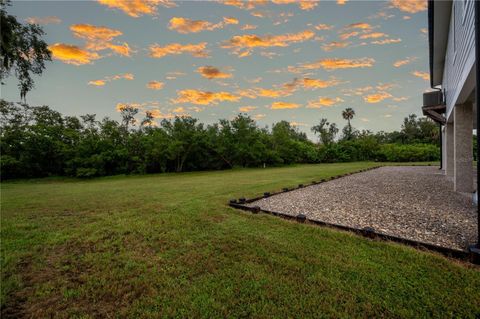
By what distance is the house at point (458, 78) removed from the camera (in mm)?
4480

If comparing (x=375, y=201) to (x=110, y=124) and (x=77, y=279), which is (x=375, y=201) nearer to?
(x=77, y=279)

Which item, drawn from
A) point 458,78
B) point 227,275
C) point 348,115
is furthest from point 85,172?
point 348,115

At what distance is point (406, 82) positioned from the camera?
15.7 meters

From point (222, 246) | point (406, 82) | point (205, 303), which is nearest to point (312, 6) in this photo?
point (406, 82)

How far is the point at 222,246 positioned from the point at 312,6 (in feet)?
39.3

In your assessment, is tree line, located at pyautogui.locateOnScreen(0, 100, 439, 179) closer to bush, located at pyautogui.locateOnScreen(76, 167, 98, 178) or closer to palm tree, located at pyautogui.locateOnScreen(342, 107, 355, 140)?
bush, located at pyautogui.locateOnScreen(76, 167, 98, 178)

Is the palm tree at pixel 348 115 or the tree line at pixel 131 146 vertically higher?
the palm tree at pixel 348 115

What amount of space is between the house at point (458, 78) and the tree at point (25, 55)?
11.8 metres

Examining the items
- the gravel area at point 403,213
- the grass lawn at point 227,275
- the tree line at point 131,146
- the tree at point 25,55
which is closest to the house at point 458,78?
the gravel area at point 403,213

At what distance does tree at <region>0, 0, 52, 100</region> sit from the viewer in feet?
21.4

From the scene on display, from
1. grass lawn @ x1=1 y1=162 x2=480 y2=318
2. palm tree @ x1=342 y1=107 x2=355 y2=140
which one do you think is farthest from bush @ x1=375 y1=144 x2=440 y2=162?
grass lawn @ x1=1 y1=162 x2=480 y2=318

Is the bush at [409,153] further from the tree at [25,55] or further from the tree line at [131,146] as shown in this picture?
the tree at [25,55]

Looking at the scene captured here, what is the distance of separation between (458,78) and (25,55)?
1367cm

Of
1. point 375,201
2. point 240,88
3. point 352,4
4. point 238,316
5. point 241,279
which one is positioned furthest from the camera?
point 240,88
